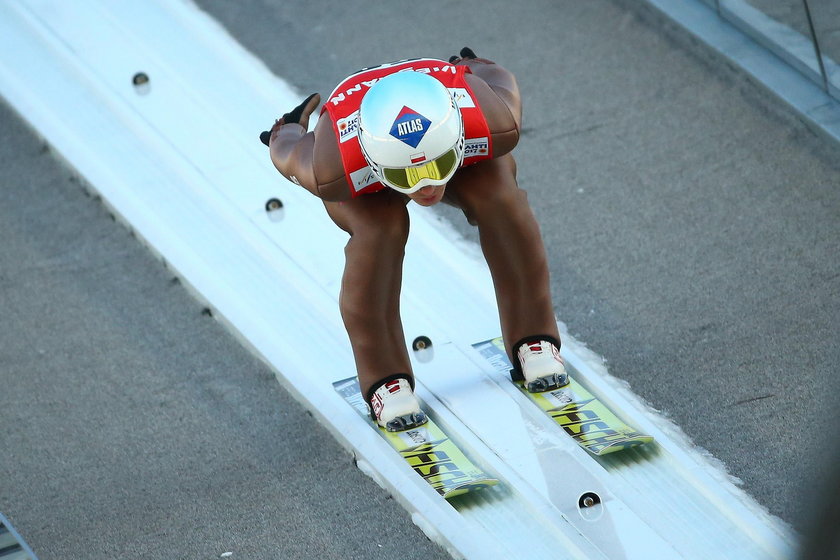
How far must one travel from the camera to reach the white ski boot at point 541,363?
3.40 meters

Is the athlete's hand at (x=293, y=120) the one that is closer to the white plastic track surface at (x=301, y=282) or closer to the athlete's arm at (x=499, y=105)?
the athlete's arm at (x=499, y=105)

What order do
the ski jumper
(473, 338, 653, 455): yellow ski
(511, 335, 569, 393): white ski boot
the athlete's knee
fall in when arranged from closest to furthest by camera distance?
the ski jumper, the athlete's knee, (473, 338, 653, 455): yellow ski, (511, 335, 569, 393): white ski boot

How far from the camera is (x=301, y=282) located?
407 cm

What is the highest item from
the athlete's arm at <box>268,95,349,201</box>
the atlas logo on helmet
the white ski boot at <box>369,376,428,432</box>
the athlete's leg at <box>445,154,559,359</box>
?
the atlas logo on helmet

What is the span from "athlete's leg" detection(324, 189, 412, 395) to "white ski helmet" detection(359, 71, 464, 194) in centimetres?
25

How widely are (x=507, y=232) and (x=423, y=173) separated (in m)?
0.44

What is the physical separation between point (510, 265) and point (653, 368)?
71 centimetres

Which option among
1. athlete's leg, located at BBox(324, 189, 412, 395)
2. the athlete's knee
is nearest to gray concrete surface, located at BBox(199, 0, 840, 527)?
athlete's leg, located at BBox(324, 189, 412, 395)

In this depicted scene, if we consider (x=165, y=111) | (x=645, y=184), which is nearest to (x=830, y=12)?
(x=645, y=184)

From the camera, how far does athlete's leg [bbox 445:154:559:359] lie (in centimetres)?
310

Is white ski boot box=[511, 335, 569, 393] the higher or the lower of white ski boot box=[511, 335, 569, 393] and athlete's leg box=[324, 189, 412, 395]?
the lower

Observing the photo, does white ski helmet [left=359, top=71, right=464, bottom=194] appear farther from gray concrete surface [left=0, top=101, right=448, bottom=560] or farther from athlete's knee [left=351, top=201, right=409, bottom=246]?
gray concrete surface [left=0, top=101, right=448, bottom=560]

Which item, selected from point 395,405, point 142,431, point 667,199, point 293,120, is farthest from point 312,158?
point 667,199

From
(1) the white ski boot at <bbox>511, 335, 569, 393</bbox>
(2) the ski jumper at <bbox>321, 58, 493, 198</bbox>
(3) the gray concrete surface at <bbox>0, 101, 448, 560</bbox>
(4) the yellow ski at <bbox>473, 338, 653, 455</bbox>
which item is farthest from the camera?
(1) the white ski boot at <bbox>511, 335, 569, 393</bbox>
